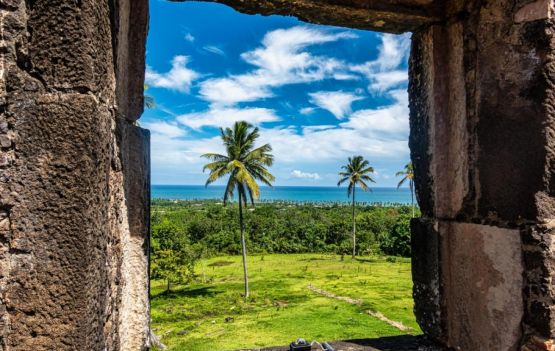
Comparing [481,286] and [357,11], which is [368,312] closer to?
[481,286]

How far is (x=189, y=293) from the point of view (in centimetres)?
2694

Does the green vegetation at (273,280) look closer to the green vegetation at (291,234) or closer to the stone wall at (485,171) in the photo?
the green vegetation at (291,234)

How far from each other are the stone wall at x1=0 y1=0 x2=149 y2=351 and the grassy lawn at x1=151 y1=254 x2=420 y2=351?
15359 mm

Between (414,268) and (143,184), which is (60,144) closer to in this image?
(143,184)

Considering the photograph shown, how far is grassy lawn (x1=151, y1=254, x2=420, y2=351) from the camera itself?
690 inches

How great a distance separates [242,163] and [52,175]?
24431 millimetres

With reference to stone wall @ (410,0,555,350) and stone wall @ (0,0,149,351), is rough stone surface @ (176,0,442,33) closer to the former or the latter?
stone wall @ (410,0,555,350)

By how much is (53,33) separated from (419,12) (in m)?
1.97

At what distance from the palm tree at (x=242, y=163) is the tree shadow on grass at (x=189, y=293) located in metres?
2.62

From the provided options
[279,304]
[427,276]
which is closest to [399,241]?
[279,304]

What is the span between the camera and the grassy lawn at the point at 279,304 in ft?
57.5

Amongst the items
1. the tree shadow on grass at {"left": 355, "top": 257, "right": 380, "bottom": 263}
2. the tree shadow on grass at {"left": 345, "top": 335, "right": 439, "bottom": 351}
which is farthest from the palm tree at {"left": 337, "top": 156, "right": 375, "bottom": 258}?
the tree shadow on grass at {"left": 345, "top": 335, "right": 439, "bottom": 351}

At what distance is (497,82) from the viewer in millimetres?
2119

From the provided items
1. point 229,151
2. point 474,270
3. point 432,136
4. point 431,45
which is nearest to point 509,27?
point 431,45
